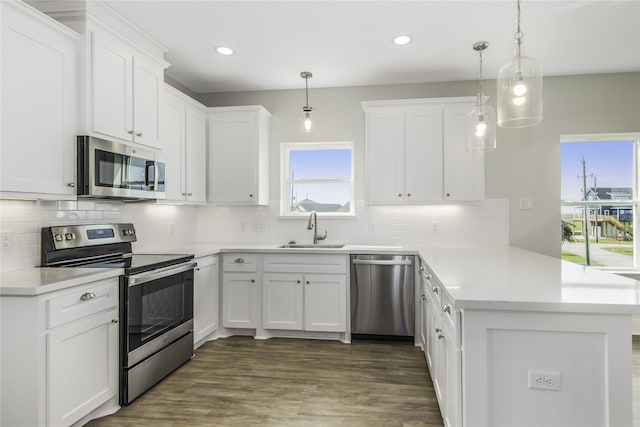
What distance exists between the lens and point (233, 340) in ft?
12.2

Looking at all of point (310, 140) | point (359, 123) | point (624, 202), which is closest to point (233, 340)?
point (310, 140)

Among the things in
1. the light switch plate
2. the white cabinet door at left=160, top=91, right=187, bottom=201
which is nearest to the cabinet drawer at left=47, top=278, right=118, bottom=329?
the white cabinet door at left=160, top=91, right=187, bottom=201

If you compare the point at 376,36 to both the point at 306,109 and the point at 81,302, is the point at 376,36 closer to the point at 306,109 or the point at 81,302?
the point at 306,109

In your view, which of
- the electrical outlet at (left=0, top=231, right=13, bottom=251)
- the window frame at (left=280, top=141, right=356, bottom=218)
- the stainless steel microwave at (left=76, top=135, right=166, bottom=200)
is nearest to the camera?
the electrical outlet at (left=0, top=231, right=13, bottom=251)

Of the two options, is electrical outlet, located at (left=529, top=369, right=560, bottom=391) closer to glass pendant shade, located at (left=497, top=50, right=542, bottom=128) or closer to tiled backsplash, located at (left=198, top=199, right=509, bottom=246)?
glass pendant shade, located at (left=497, top=50, right=542, bottom=128)

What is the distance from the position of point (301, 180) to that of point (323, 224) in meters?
0.60

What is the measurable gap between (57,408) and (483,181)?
3.75 meters

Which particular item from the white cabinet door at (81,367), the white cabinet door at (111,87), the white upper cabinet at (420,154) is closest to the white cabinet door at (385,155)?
the white upper cabinet at (420,154)

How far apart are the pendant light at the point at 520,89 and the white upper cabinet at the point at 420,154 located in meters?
1.66

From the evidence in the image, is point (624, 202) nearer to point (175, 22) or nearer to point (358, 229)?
point (358, 229)

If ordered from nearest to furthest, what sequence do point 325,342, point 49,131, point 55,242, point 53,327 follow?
point 53,327 → point 49,131 → point 55,242 → point 325,342

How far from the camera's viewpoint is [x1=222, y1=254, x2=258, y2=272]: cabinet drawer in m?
3.76

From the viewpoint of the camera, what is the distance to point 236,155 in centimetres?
409

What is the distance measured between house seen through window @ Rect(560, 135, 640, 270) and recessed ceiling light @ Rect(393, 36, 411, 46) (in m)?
2.23
